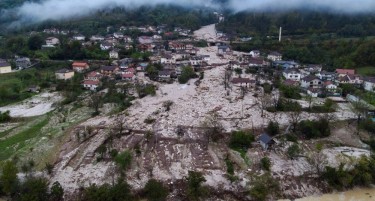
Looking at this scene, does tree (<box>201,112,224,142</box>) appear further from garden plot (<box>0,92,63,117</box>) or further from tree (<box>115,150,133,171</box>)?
garden plot (<box>0,92,63,117</box>)

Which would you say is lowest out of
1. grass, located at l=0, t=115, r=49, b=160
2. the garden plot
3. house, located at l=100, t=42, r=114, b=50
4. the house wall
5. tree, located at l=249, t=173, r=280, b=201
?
tree, located at l=249, t=173, r=280, b=201

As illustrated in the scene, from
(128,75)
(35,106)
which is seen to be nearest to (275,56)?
(128,75)

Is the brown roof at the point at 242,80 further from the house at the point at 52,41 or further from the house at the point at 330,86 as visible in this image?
the house at the point at 52,41

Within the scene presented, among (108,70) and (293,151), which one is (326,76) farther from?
(108,70)

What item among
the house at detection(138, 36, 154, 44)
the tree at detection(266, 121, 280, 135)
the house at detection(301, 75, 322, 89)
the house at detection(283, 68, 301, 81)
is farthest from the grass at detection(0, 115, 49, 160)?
the house at detection(138, 36, 154, 44)

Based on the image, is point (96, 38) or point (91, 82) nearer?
point (91, 82)

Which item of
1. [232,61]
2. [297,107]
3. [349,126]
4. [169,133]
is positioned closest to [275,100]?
[297,107]

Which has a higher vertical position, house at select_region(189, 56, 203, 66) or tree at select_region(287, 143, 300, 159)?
house at select_region(189, 56, 203, 66)
